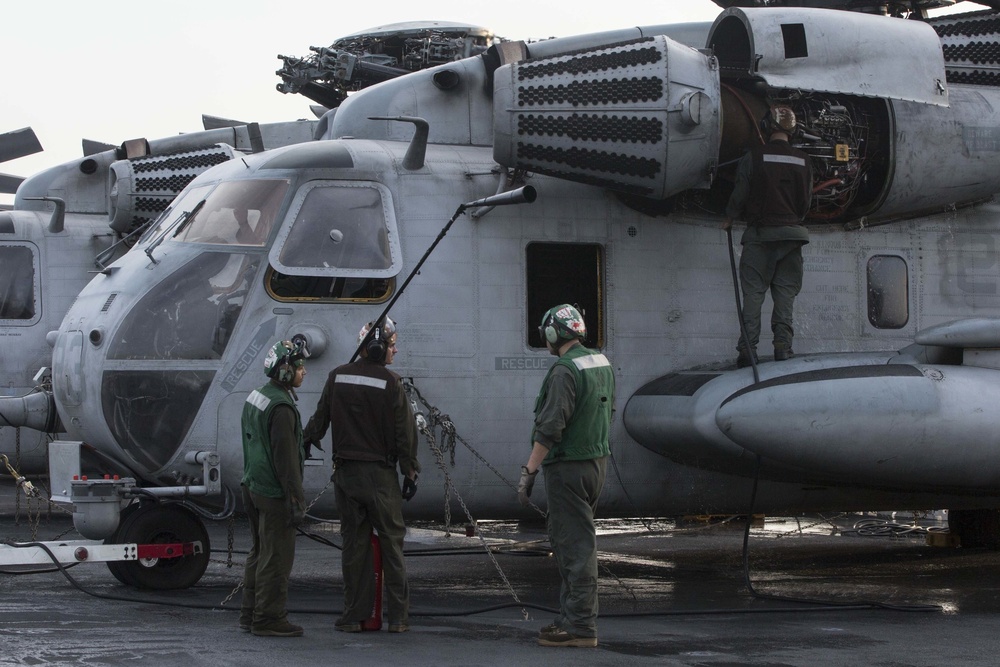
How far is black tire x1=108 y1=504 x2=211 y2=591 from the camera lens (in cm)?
920

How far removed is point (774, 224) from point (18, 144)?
1193 cm

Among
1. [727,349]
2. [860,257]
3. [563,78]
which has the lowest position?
[727,349]

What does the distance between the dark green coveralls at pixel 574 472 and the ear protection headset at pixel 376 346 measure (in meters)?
1.04

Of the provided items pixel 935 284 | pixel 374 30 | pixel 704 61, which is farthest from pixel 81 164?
pixel 935 284

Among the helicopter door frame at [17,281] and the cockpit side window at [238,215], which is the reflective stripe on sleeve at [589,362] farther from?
the helicopter door frame at [17,281]

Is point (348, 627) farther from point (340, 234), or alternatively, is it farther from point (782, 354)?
point (782, 354)

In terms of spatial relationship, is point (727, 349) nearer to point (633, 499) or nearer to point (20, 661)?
point (633, 499)

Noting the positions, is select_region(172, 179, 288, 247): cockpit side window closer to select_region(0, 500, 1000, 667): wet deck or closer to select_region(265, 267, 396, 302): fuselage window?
select_region(265, 267, 396, 302): fuselage window

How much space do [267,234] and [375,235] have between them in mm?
756

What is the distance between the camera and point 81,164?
16.1 metres

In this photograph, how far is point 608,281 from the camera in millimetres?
10102

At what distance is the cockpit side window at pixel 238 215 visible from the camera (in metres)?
9.56

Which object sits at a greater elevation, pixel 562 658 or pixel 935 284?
pixel 935 284

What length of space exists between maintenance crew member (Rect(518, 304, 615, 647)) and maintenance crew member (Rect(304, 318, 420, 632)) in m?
0.83
